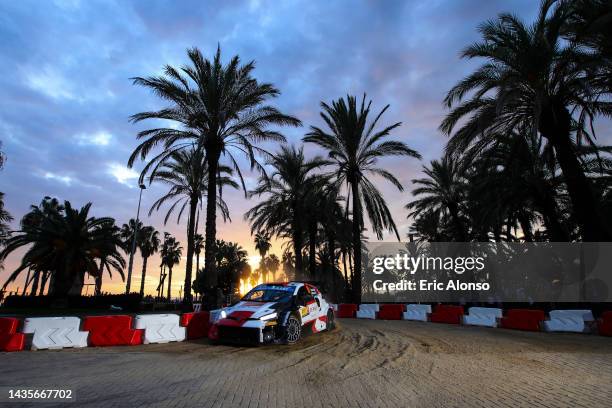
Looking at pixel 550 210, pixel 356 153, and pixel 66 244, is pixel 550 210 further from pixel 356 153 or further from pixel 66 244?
pixel 66 244

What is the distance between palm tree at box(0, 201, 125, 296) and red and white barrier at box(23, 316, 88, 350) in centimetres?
2760

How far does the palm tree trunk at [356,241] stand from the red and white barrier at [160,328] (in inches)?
522

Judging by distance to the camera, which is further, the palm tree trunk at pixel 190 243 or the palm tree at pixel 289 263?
the palm tree at pixel 289 263

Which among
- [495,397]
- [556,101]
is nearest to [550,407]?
[495,397]

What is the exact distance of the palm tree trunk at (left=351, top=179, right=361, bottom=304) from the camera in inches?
850

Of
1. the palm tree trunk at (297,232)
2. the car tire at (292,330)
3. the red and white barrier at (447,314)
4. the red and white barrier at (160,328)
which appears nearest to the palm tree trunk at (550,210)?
the red and white barrier at (447,314)

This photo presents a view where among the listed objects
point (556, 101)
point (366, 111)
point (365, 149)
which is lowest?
point (556, 101)

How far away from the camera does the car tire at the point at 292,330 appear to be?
8820 millimetres

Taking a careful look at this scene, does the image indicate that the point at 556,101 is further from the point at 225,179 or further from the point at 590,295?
the point at 225,179

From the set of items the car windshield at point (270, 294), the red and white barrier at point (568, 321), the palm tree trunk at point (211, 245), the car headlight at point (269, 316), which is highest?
the palm tree trunk at point (211, 245)

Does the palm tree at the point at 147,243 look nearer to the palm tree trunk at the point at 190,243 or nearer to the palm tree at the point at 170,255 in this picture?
the palm tree at the point at 170,255

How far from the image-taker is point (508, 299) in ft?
121

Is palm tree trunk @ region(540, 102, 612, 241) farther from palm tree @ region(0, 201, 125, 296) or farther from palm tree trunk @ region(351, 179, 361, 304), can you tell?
palm tree @ region(0, 201, 125, 296)

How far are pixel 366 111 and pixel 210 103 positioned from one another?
10.0m
